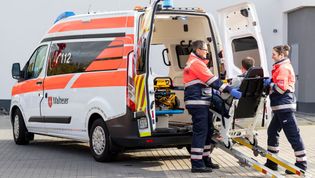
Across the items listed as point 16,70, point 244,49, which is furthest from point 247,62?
point 16,70

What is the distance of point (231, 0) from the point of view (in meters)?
19.0

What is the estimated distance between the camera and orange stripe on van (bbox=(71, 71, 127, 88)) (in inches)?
341

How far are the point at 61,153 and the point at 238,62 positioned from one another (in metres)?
3.61

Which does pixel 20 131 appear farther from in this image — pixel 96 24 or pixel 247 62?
pixel 247 62

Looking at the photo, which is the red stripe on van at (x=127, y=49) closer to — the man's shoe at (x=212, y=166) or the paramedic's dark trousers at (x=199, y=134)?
the paramedic's dark trousers at (x=199, y=134)

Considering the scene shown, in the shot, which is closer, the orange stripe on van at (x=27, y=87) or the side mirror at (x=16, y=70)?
the orange stripe on van at (x=27, y=87)

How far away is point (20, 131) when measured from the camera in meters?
11.7

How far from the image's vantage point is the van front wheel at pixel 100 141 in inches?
353

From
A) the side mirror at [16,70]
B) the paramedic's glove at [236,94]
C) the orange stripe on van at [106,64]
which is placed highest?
the orange stripe on van at [106,64]

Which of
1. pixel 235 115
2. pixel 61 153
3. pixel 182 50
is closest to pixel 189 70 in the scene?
pixel 235 115

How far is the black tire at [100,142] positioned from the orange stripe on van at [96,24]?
4.96ft

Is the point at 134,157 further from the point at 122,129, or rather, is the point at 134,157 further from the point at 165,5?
the point at 165,5

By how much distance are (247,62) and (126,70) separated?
6.21 feet

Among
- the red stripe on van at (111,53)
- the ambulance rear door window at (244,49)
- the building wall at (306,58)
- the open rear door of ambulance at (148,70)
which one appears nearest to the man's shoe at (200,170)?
the open rear door of ambulance at (148,70)
